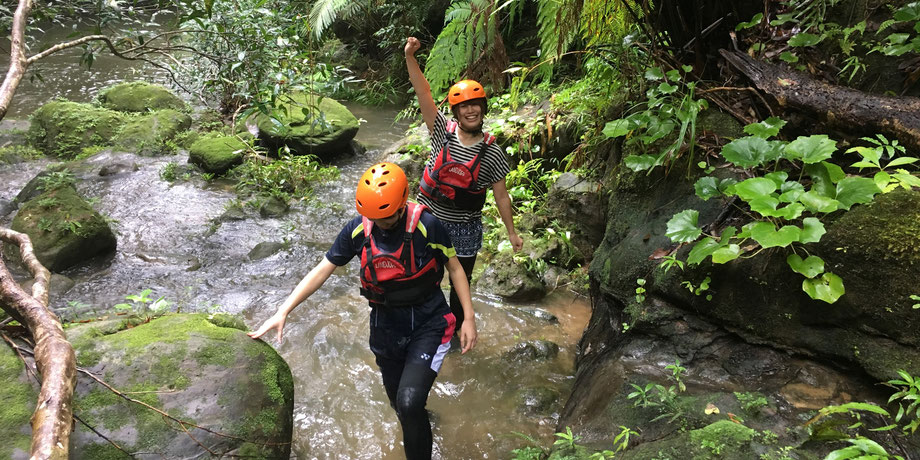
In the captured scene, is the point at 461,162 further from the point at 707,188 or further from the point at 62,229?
the point at 62,229

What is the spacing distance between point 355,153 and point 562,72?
13.2 feet

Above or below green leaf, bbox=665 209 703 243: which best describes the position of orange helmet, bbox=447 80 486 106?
above

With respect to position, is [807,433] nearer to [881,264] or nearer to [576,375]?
[881,264]

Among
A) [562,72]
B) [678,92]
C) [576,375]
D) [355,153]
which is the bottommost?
[355,153]

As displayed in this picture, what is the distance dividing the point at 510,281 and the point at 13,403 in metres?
3.62

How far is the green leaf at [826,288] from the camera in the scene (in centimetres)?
213

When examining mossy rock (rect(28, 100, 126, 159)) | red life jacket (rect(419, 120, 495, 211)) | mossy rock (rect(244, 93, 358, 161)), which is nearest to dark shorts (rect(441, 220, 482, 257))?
red life jacket (rect(419, 120, 495, 211))

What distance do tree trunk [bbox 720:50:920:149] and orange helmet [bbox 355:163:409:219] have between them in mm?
2289

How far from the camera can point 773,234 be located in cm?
211

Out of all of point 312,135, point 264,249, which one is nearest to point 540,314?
point 264,249

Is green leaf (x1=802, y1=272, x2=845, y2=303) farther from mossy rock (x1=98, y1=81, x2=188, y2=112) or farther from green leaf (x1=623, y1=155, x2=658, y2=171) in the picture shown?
mossy rock (x1=98, y1=81, x2=188, y2=112)

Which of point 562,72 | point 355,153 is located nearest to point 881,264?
point 562,72

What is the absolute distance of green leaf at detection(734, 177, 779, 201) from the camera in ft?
7.27

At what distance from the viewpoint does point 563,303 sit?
4.76 metres
